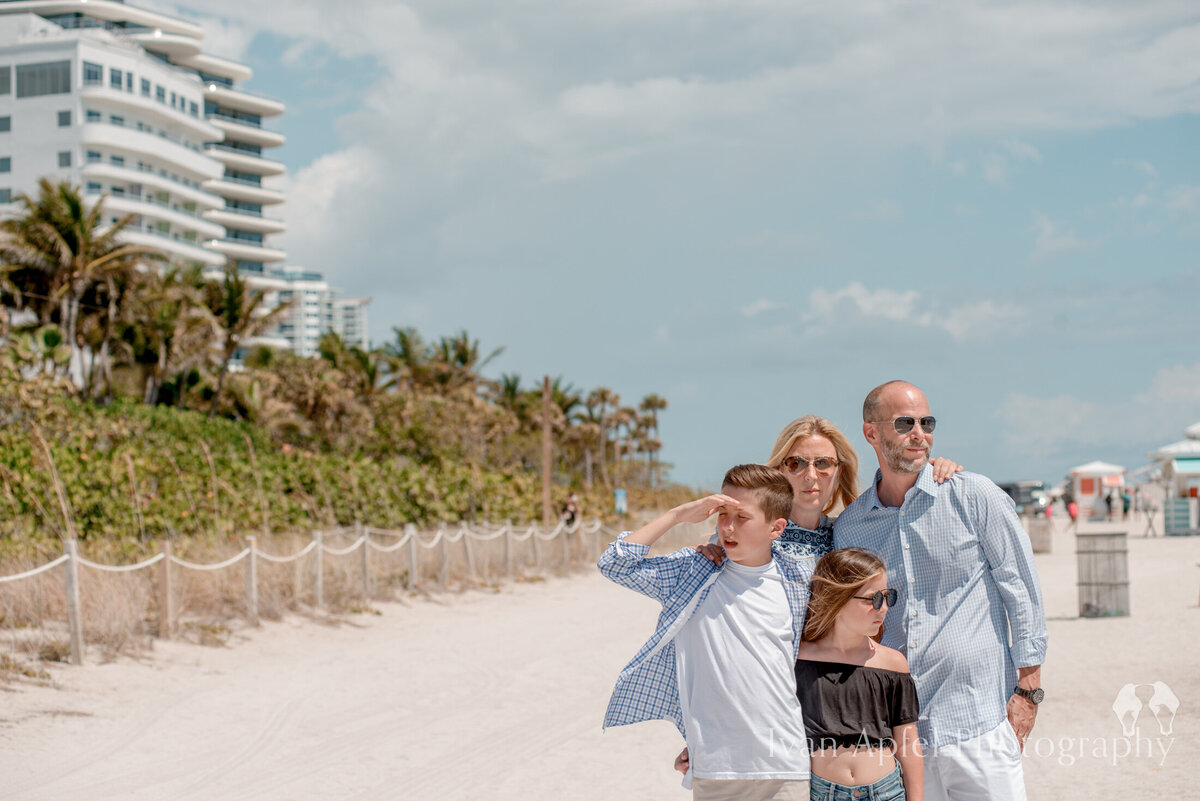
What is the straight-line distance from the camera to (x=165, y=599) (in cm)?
1159

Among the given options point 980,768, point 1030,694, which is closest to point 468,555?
point 1030,694

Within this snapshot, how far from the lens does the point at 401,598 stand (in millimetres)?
16234

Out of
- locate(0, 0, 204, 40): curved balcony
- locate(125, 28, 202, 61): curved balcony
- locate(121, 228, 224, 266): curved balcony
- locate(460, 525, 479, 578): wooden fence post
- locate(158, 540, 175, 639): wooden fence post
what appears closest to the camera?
locate(158, 540, 175, 639): wooden fence post

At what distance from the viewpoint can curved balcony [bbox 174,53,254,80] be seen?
91812mm

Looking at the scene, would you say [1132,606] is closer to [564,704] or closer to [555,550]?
[564,704]

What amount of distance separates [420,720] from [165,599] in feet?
→ 12.9

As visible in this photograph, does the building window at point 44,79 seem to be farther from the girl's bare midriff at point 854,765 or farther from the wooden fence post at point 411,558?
the girl's bare midriff at point 854,765

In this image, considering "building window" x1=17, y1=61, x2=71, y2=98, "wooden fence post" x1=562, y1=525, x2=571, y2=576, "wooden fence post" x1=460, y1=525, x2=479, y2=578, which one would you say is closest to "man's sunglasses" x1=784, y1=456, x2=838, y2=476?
"wooden fence post" x1=460, y1=525, x2=479, y2=578

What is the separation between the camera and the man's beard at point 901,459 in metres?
3.46

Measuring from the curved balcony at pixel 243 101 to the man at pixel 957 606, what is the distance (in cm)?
9713

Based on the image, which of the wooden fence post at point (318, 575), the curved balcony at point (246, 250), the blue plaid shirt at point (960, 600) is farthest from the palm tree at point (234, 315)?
the blue plaid shirt at point (960, 600)

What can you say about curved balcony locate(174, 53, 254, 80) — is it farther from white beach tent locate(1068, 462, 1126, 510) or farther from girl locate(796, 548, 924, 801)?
girl locate(796, 548, 924, 801)

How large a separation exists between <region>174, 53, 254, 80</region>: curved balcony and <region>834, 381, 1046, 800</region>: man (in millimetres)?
98090

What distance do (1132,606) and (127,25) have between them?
302ft
